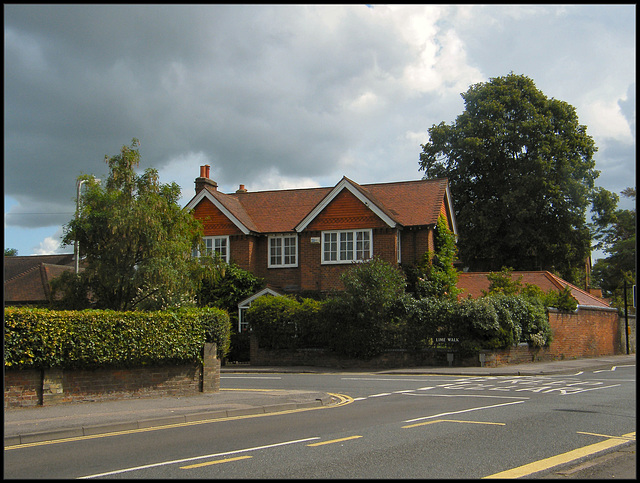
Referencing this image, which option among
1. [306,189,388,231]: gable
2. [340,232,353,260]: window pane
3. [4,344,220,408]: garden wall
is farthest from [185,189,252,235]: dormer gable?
[4,344,220,408]: garden wall

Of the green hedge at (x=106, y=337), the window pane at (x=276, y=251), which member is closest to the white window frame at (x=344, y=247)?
the window pane at (x=276, y=251)

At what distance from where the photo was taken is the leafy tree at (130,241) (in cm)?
1730

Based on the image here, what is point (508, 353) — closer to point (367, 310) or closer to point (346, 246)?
point (367, 310)

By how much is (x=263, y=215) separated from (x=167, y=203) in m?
16.8

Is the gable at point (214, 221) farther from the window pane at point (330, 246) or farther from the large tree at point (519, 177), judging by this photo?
the large tree at point (519, 177)

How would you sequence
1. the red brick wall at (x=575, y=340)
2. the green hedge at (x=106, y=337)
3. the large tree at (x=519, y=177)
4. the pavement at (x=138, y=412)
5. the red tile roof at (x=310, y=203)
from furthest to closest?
1. the large tree at (x=519, y=177)
2. the red tile roof at (x=310, y=203)
3. the red brick wall at (x=575, y=340)
4. the green hedge at (x=106, y=337)
5. the pavement at (x=138, y=412)

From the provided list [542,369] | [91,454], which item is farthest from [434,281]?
[91,454]

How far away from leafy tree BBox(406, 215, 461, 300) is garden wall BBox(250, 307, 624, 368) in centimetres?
393

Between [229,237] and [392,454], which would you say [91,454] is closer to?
[392,454]

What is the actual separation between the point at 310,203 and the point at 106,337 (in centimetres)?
2347

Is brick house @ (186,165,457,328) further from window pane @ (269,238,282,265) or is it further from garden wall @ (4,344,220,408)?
garden wall @ (4,344,220,408)

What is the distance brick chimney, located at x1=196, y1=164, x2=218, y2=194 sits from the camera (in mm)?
37000

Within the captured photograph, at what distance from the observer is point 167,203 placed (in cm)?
1873

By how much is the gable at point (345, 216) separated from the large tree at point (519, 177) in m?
14.2
